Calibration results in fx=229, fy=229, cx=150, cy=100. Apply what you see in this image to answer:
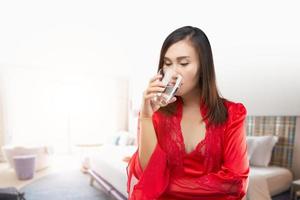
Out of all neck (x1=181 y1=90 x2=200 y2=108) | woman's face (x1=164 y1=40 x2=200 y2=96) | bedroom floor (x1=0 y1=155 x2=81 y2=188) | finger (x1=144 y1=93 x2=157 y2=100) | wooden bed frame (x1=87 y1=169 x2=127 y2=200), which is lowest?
bedroom floor (x1=0 y1=155 x2=81 y2=188)

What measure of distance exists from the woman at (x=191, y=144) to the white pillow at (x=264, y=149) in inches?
94.1

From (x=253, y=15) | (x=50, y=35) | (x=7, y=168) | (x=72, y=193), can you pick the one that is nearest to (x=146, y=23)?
(x=253, y=15)

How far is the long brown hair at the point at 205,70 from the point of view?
2.19 ft

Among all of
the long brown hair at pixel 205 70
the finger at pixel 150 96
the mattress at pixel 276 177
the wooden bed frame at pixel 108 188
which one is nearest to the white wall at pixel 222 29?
the mattress at pixel 276 177

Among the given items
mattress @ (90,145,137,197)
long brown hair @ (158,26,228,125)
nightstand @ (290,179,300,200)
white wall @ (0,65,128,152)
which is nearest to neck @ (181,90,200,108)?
long brown hair @ (158,26,228,125)

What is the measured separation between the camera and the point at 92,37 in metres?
2.92

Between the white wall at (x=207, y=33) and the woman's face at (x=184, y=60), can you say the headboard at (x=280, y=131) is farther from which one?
the woman's face at (x=184, y=60)

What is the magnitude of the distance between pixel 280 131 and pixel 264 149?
11.5 inches

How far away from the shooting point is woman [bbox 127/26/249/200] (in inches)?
24.7

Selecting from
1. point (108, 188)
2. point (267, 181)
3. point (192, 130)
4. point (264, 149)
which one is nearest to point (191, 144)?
point (192, 130)

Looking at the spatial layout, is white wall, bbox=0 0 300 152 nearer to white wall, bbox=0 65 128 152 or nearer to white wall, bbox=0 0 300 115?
white wall, bbox=0 0 300 115

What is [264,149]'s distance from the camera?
9.06 ft

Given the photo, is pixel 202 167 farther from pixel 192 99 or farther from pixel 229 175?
pixel 192 99

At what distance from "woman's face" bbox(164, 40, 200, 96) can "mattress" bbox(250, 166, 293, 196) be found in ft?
6.70
